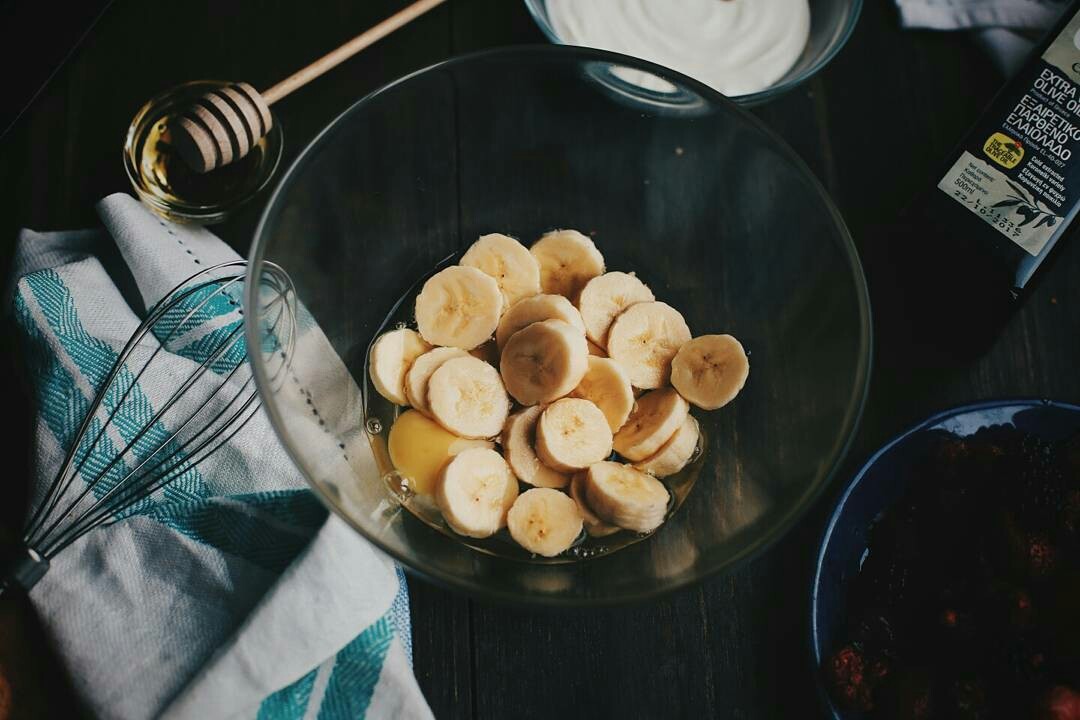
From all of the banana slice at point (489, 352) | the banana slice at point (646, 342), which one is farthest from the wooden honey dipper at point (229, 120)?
the banana slice at point (646, 342)

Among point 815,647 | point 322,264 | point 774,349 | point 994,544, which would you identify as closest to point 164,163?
point 322,264

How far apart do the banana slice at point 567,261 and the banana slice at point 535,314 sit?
0.05 m

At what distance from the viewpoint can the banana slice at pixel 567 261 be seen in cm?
103

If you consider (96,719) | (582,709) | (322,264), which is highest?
(322,264)

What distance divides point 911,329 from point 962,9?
0.45 m

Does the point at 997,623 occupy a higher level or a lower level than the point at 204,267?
lower

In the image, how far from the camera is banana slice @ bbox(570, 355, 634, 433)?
96 cm

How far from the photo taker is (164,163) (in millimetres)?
1110

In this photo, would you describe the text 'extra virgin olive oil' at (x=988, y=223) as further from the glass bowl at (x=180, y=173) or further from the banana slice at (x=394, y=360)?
the glass bowl at (x=180, y=173)

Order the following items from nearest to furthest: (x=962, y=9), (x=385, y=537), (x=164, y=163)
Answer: (x=385, y=537), (x=164, y=163), (x=962, y=9)

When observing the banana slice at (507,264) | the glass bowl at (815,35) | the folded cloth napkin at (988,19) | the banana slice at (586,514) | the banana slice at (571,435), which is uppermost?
the glass bowl at (815,35)

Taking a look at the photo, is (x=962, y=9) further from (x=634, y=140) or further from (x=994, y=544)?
(x=994, y=544)

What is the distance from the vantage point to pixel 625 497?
2.95 feet

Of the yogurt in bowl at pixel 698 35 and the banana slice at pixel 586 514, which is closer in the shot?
the banana slice at pixel 586 514
